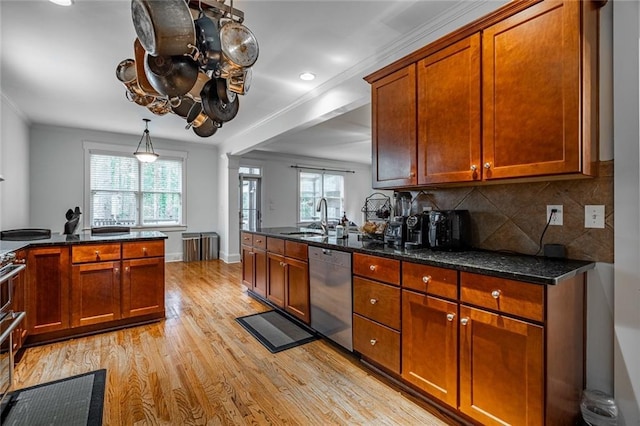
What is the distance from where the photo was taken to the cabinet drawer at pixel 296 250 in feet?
9.76

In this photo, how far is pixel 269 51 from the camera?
2.85 metres

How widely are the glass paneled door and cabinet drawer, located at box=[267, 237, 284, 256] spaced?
4034 millimetres

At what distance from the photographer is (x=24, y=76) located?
338 cm

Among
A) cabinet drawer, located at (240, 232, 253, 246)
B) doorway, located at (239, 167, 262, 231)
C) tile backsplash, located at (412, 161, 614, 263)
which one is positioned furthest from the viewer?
doorway, located at (239, 167, 262, 231)

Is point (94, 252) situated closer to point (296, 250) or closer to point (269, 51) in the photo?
point (296, 250)

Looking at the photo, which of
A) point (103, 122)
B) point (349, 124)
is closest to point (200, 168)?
point (103, 122)

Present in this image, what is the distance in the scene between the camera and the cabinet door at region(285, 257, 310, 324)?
2.99 metres

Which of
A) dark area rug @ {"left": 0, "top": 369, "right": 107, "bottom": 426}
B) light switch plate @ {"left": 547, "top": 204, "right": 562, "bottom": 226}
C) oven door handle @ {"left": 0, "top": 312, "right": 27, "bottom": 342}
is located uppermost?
light switch plate @ {"left": 547, "top": 204, "right": 562, "bottom": 226}

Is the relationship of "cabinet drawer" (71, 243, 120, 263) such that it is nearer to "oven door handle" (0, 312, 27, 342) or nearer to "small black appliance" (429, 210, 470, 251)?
"oven door handle" (0, 312, 27, 342)

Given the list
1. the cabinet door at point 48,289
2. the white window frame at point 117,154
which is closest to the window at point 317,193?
the white window frame at point 117,154

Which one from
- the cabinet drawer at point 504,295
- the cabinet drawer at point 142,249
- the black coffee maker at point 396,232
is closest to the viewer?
the cabinet drawer at point 504,295

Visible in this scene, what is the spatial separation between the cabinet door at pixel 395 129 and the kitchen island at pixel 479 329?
58 centimetres

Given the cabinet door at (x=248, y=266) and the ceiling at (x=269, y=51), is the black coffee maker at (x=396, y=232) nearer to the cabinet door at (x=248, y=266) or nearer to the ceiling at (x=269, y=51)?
the ceiling at (x=269, y=51)

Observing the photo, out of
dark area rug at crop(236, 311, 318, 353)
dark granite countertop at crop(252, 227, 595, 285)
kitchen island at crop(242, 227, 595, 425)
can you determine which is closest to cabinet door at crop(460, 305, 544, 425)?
kitchen island at crop(242, 227, 595, 425)
